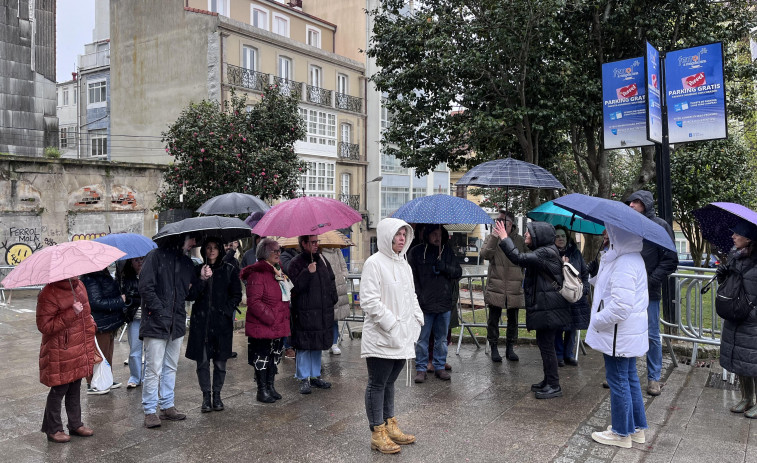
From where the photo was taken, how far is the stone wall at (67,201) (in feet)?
59.7

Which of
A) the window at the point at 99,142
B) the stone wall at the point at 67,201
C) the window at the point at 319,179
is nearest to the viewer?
the stone wall at the point at 67,201

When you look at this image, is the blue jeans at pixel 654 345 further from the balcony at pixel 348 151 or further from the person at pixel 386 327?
the balcony at pixel 348 151

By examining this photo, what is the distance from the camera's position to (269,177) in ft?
55.9

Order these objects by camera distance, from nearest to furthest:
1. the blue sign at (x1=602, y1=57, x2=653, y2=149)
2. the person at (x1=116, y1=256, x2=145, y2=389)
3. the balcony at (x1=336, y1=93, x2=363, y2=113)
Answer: the person at (x1=116, y1=256, x2=145, y2=389)
the blue sign at (x1=602, y1=57, x2=653, y2=149)
the balcony at (x1=336, y1=93, x2=363, y2=113)

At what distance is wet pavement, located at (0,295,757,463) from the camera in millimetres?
4996

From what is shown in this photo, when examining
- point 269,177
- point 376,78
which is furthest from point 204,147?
point 376,78

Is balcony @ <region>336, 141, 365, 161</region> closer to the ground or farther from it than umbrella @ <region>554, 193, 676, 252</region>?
farther from it

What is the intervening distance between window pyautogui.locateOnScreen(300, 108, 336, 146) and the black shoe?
29173 millimetres

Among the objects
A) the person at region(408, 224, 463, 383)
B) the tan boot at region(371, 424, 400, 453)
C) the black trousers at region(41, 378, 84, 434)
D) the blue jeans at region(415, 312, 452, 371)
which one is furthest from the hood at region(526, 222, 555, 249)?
the black trousers at region(41, 378, 84, 434)

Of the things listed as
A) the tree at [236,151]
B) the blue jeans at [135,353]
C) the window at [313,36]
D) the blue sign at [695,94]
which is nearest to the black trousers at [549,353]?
the blue sign at [695,94]

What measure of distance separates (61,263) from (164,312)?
1004mm

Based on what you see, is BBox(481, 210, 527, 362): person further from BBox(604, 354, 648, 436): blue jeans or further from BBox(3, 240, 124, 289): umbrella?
BBox(3, 240, 124, 289): umbrella

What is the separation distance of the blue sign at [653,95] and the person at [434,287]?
3130 mm

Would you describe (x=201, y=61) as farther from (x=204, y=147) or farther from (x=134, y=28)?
(x=204, y=147)
